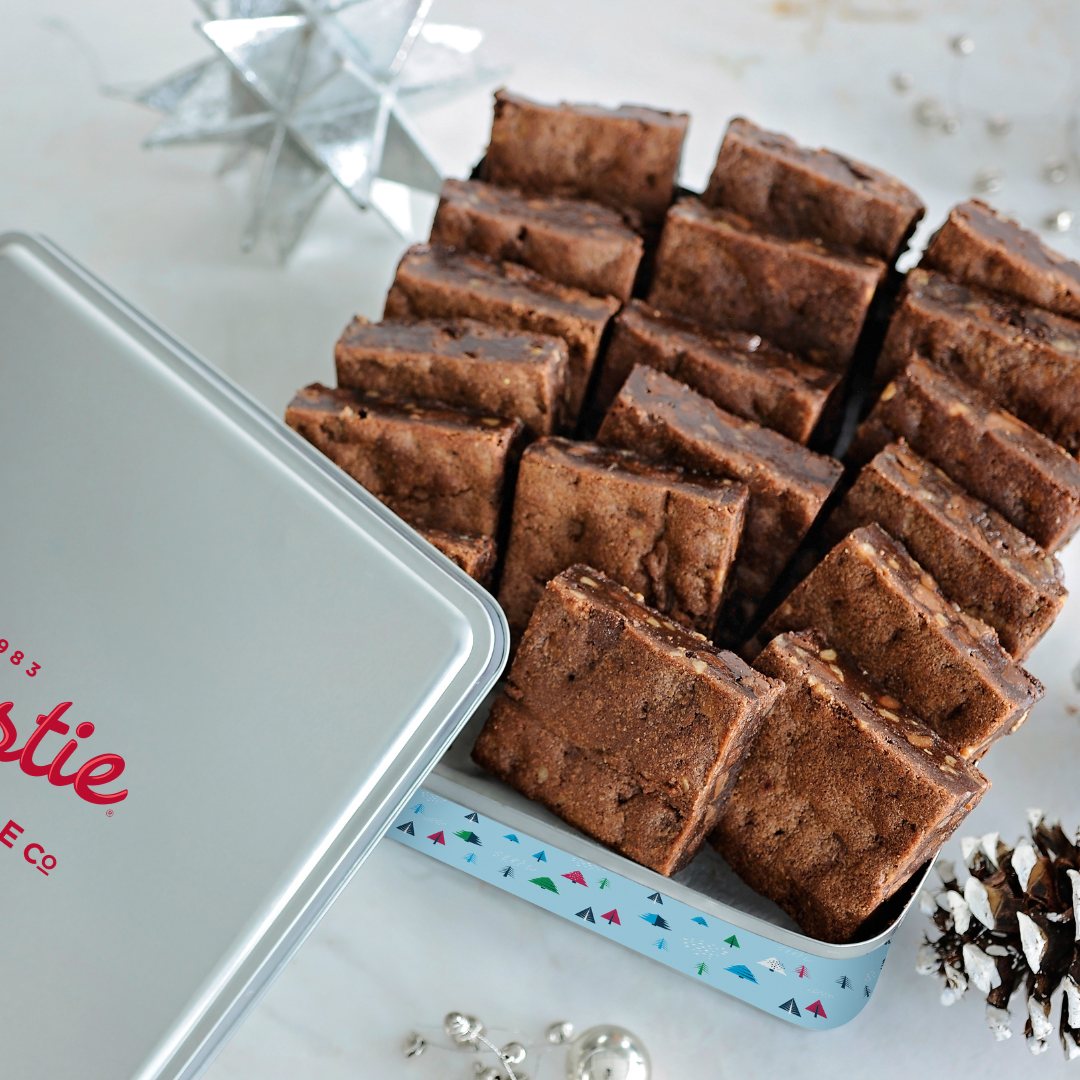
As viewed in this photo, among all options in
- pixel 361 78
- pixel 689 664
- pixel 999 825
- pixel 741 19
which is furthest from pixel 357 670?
pixel 741 19

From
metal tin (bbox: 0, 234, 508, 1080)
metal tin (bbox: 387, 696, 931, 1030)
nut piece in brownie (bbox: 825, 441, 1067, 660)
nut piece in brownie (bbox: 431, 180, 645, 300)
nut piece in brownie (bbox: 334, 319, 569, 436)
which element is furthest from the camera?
nut piece in brownie (bbox: 431, 180, 645, 300)

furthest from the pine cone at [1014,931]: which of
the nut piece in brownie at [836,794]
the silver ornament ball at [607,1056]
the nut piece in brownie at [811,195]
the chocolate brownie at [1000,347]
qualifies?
the nut piece in brownie at [811,195]

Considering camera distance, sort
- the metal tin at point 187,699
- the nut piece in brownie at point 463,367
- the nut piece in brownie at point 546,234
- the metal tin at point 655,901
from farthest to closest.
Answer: the nut piece in brownie at point 546,234
the nut piece in brownie at point 463,367
the metal tin at point 655,901
the metal tin at point 187,699

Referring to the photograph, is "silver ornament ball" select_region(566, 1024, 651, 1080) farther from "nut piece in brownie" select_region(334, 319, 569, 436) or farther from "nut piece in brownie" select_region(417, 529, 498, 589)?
"nut piece in brownie" select_region(334, 319, 569, 436)

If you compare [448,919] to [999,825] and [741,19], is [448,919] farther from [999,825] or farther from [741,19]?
→ [741,19]

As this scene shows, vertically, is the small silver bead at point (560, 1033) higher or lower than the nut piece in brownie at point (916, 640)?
lower

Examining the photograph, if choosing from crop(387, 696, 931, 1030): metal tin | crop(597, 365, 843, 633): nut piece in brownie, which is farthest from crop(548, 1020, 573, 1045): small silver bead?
crop(597, 365, 843, 633): nut piece in brownie

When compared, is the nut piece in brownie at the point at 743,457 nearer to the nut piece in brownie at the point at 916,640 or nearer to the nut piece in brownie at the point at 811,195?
the nut piece in brownie at the point at 916,640

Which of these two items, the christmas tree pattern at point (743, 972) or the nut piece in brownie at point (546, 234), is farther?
the nut piece in brownie at point (546, 234)
